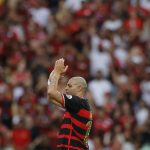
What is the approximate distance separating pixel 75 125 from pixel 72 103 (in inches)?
12.8

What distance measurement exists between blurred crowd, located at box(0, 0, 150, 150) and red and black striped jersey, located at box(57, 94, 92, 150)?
5798 mm

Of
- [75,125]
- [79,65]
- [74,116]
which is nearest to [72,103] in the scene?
[74,116]

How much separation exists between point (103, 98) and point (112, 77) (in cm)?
77

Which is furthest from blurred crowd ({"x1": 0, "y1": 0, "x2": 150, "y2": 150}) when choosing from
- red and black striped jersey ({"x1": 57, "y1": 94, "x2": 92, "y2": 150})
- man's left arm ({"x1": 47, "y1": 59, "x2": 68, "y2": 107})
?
man's left arm ({"x1": 47, "y1": 59, "x2": 68, "y2": 107})

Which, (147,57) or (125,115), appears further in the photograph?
(147,57)

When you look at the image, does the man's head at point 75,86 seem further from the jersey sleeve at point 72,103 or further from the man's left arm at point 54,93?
the man's left arm at point 54,93

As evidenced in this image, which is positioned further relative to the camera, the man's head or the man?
the man's head

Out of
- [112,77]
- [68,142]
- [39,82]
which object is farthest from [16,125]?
[68,142]

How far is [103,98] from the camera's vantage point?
1716cm

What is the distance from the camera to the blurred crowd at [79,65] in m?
16.2

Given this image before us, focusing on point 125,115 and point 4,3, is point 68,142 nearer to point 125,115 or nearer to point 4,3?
point 125,115

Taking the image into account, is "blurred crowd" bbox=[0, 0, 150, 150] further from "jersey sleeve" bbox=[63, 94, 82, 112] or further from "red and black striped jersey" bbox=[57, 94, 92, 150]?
"jersey sleeve" bbox=[63, 94, 82, 112]

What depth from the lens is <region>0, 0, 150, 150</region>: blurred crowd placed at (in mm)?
16250

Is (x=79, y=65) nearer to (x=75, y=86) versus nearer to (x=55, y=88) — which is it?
(x=75, y=86)
